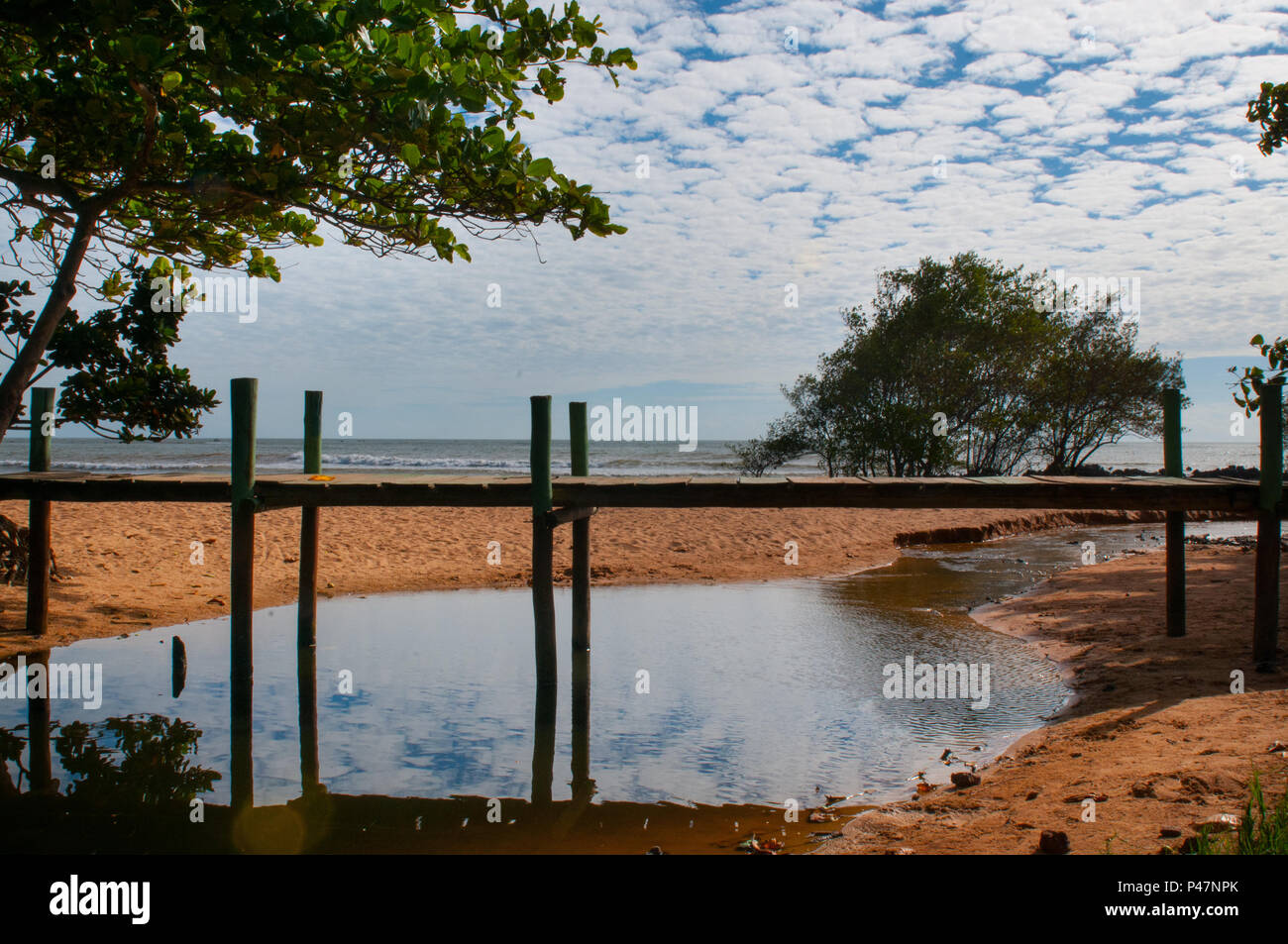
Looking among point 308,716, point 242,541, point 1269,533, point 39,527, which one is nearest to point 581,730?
point 308,716

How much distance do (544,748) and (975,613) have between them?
7.54 metres

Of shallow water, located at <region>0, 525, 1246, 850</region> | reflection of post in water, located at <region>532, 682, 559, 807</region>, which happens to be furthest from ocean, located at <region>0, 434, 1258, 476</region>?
reflection of post in water, located at <region>532, 682, 559, 807</region>

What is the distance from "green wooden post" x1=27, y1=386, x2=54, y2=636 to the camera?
10.1 meters

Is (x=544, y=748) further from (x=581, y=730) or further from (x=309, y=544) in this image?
(x=309, y=544)

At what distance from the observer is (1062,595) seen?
12797 millimetres

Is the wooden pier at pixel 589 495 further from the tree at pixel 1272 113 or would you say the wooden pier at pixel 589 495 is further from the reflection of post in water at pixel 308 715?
the tree at pixel 1272 113

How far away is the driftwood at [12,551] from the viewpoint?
1099 centimetres

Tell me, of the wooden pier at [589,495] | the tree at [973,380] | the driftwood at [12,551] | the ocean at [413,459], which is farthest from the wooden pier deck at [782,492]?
the ocean at [413,459]

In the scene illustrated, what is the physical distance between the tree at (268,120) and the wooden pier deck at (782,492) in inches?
94.8

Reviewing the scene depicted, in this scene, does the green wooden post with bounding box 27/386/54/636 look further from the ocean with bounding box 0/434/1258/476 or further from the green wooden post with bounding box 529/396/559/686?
the ocean with bounding box 0/434/1258/476

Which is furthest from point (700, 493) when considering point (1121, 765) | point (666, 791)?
point (1121, 765)

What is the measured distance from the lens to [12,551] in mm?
11133
